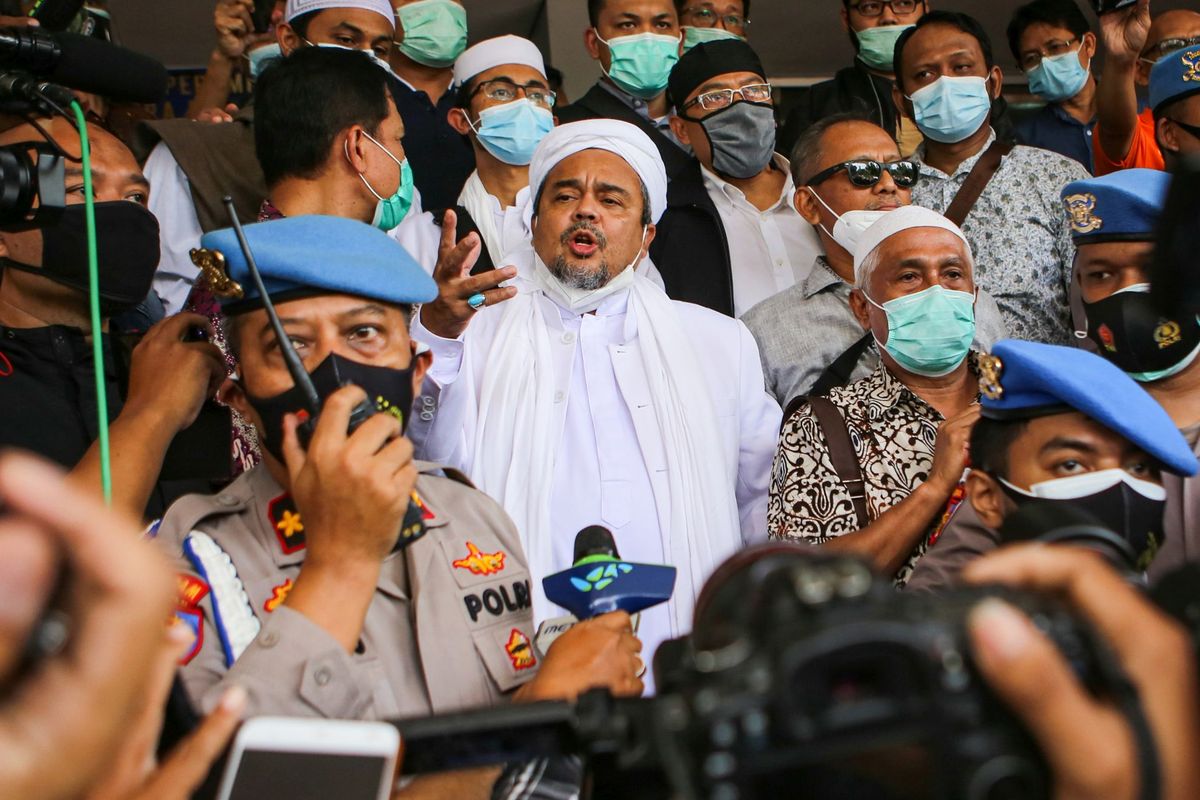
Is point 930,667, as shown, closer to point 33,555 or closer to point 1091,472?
point 33,555

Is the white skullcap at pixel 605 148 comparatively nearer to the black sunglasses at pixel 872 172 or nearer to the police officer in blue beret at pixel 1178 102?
the black sunglasses at pixel 872 172

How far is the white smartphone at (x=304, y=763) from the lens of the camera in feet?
4.69

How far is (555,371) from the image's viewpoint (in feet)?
13.2

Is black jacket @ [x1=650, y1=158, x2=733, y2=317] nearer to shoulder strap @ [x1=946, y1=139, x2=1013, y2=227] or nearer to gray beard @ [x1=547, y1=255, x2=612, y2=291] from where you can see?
gray beard @ [x1=547, y1=255, x2=612, y2=291]

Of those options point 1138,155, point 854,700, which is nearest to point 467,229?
point 1138,155

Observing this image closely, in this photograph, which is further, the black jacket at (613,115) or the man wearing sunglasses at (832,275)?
the black jacket at (613,115)

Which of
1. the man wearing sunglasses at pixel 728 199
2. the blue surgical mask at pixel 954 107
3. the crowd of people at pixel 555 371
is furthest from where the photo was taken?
the blue surgical mask at pixel 954 107

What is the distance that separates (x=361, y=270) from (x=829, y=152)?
2.78 meters

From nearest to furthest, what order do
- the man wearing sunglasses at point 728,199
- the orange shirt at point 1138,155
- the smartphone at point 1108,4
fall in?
the man wearing sunglasses at point 728,199 < the smartphone at point 1108,4 < the orange shirt at point 1138,155

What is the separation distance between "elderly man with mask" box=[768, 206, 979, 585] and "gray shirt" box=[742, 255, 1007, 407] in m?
0.17

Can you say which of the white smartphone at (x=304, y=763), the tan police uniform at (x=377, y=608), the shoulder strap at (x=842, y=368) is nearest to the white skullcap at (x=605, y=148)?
the shoulder strap at (x=842, y=368)

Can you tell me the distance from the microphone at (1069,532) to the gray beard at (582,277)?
2.72 metres

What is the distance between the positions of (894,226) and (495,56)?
1.92 metres

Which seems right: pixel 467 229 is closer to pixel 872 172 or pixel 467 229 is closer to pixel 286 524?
pixel 872 172
